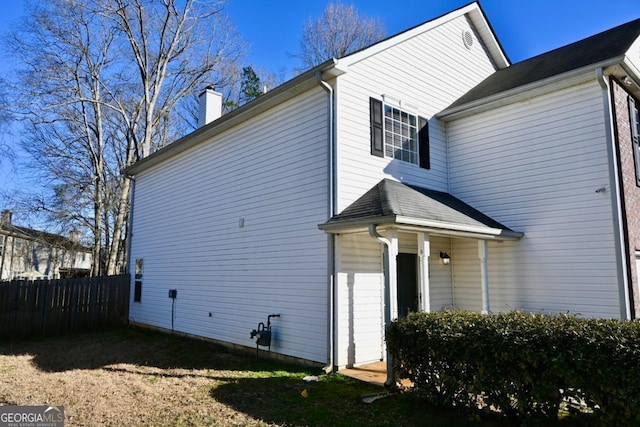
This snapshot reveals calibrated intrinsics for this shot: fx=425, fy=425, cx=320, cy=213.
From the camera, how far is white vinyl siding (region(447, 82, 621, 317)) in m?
7.36

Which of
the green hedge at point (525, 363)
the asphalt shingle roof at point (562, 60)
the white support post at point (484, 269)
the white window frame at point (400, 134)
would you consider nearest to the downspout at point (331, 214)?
the white window frame at point (400, 134)

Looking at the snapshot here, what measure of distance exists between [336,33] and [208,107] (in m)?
11.9

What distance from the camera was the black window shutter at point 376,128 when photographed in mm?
8062

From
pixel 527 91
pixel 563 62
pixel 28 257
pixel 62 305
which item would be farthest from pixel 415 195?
pixel 28 257

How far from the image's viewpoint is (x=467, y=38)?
36.1 ft

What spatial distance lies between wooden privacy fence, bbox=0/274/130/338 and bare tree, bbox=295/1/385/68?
14381 millimetres

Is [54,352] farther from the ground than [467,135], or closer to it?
closer to it

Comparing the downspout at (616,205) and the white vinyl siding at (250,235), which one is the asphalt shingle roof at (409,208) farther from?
the downspout at (616,205)

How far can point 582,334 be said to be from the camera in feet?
12.5

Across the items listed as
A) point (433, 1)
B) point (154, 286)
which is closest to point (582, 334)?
point (154, 286)

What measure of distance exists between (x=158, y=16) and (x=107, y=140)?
654cm

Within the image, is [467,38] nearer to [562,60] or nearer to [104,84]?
[562,60]

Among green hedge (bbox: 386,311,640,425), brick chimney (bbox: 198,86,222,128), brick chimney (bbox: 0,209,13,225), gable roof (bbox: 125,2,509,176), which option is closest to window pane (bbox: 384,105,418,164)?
gable roof (bbox: 125,2,509,176)

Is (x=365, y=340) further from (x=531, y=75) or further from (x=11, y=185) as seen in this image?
(x=11, y=185)
